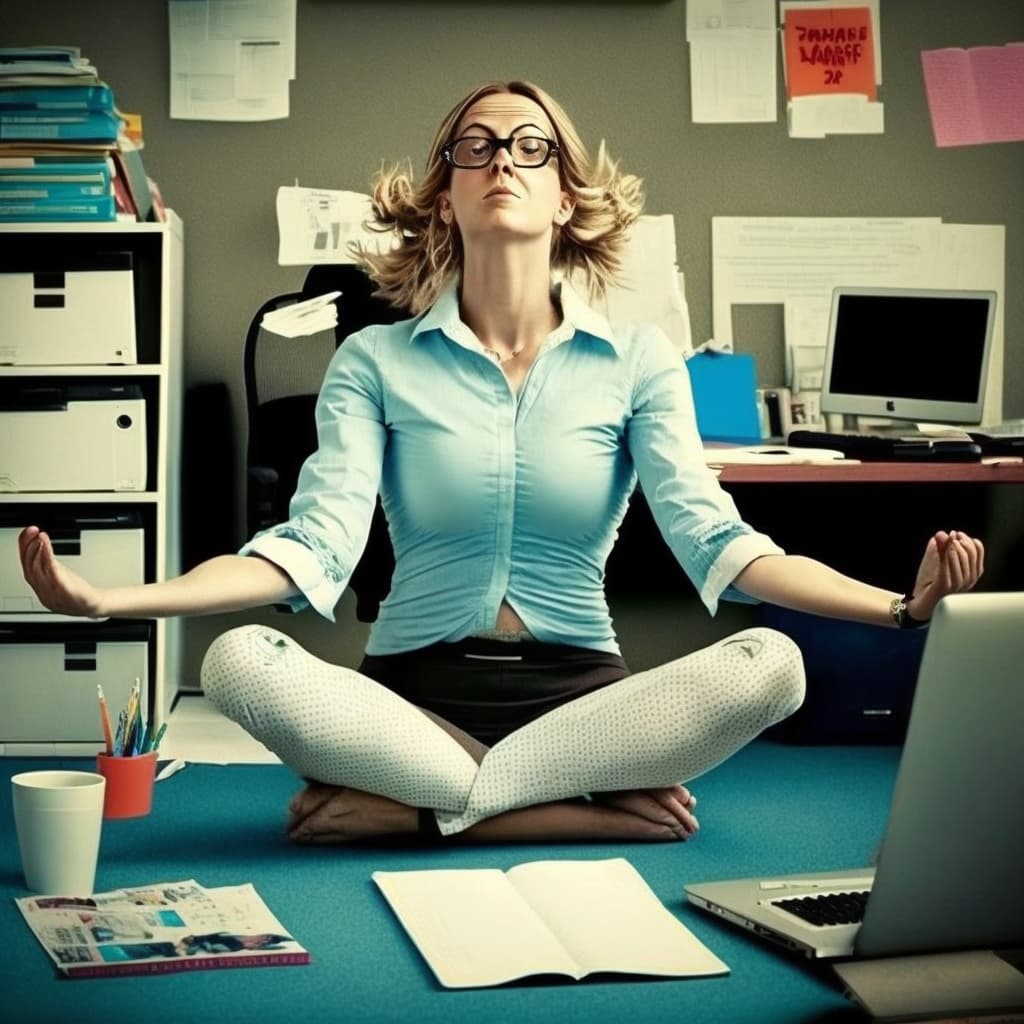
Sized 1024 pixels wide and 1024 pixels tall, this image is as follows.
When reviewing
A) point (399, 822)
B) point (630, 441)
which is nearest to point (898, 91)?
point (630, 441)

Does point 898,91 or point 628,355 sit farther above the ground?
point 898,91

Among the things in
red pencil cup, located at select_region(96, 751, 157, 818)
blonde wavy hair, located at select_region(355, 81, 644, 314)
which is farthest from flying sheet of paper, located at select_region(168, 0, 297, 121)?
red pencil cup, located at select_region(96, 751, 157, 818)

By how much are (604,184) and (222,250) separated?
141cm

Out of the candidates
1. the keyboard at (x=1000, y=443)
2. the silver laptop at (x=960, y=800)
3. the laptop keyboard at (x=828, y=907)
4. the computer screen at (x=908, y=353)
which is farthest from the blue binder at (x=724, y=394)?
the silver laptop at (x=960, y=800)

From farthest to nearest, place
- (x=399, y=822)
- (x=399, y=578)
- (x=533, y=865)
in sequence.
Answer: (x=399, y=578) → (x=399, y=822) → (x=533, y=865)

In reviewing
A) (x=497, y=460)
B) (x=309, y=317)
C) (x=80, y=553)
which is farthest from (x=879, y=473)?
(x=80, y=553)

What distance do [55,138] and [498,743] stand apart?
1.47 meters

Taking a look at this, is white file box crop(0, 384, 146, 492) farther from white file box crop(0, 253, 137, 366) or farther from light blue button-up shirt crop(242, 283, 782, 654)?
light blue button-up shirt crop(242, 283, 782, 654)

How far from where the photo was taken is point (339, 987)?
1607 mm

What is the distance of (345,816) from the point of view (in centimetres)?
217

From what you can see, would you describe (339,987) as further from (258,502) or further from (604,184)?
(258,502)

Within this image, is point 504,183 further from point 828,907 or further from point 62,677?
point 62,677

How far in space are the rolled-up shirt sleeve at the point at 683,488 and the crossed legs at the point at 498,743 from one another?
0.12m

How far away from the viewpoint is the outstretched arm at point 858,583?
158 centimetres
